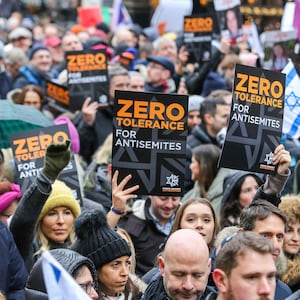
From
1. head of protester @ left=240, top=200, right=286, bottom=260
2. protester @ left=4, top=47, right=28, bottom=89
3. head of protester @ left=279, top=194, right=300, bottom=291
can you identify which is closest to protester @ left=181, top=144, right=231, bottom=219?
head of protester @ left=279, top=194, right=300, bottom=291

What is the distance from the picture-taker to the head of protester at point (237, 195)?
874 centimetres

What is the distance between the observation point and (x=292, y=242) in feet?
24.7

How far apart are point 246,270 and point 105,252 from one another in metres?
1.88

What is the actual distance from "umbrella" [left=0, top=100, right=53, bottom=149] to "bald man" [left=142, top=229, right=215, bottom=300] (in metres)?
4.43

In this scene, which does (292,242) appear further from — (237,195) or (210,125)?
(210,125)

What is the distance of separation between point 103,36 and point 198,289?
14188mm

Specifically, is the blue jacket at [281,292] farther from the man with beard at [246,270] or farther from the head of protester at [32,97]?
the head of protester at [32,97]

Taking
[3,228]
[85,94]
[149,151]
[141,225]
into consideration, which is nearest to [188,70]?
[85,94]

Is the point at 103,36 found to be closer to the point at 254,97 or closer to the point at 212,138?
the point at 212,138

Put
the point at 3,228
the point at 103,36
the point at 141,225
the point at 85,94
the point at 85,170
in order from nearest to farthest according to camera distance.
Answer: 1. the point at 3,228
2. the point at 141,225
3. the point at 85,170
4. the point at 85,94
5. the point at 103,36

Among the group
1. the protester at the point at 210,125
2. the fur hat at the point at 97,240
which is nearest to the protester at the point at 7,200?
the fur hat at the point at 97,240

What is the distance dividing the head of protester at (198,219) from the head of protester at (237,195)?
125cm

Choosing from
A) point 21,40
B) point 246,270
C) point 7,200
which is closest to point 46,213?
point 7,200

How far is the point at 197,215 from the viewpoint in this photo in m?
7.40
